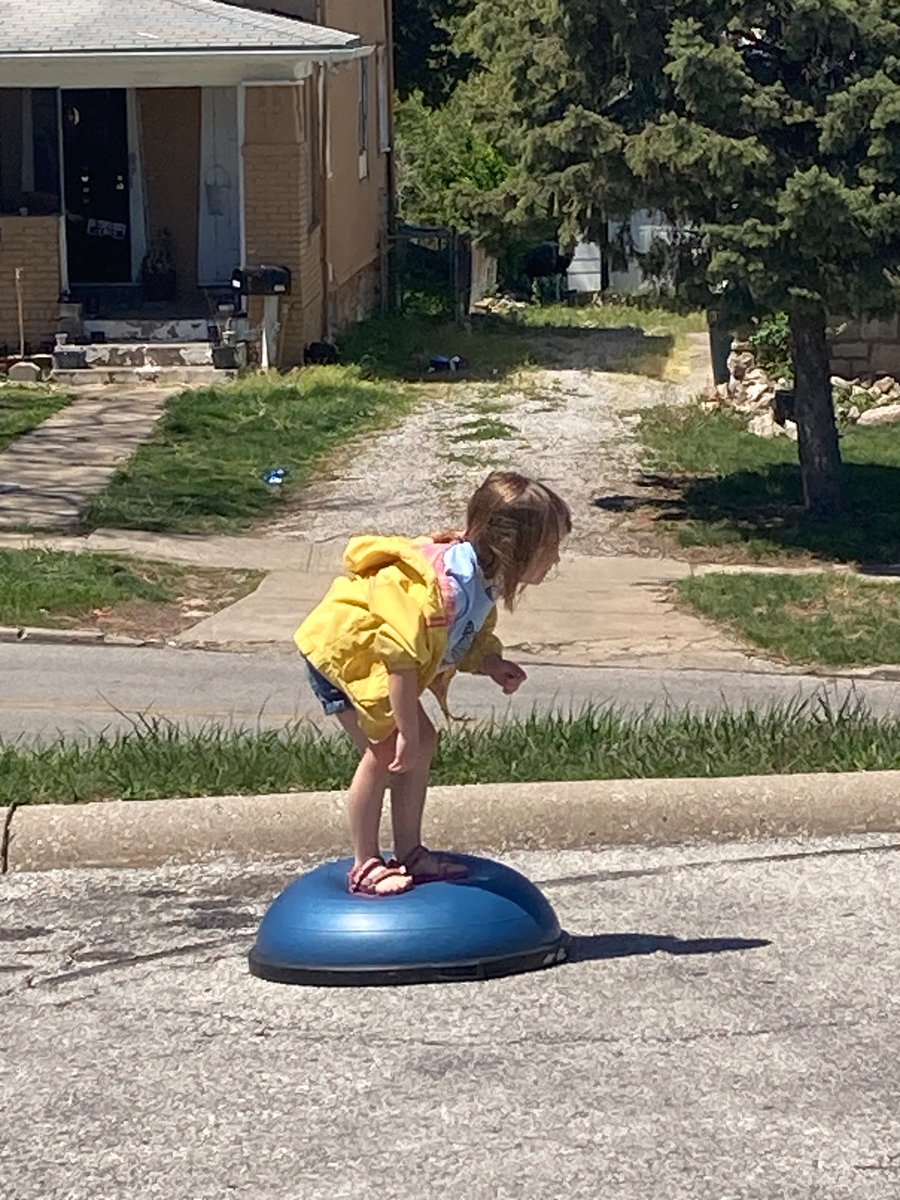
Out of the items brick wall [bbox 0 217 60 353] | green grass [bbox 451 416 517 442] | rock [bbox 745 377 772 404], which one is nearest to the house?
brick wall [bbox 0 217 60 353]

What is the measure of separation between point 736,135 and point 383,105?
1496 cm

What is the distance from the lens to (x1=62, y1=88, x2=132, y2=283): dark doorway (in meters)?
23.4

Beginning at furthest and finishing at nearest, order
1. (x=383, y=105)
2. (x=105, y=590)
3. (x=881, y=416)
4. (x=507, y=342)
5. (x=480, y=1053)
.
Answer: (x=383, y=105)
(x=507, y=342)
(x=881, y=416)
(x=105, y=590)
(x=480, y=1053)

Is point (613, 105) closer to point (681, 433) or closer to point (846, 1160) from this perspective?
point (681, 433)

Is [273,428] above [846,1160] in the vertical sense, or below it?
below

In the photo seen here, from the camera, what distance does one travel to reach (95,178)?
77.4 ft

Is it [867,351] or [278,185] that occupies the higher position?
[278,185]

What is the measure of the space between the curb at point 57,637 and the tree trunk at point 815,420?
22.1 feet

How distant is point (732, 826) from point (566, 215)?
10.9 meters

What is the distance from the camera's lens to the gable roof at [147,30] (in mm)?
21000

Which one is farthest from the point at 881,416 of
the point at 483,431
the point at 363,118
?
the point at 363,118

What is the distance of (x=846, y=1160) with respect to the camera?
3953 mm

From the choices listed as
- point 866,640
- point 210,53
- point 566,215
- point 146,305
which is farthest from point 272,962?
point 146,305

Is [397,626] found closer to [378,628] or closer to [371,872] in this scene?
[378,628]
